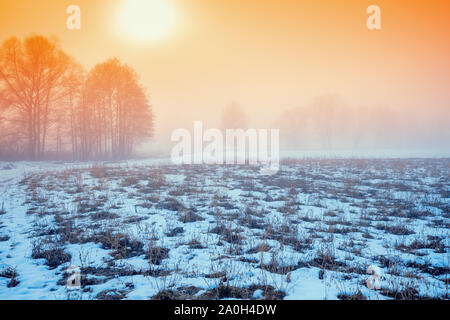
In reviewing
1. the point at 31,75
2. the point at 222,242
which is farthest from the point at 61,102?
the point at 222,242

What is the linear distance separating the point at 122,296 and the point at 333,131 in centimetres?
6597

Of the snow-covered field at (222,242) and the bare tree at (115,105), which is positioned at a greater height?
the bare tree at (115,105)

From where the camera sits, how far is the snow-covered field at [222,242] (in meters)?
3.44

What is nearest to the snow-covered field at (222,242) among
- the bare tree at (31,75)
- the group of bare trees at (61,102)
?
the bare tree at (31,75)

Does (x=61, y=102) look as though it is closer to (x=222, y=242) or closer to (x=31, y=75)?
(x=31, y=75)

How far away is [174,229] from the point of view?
584 centimetres

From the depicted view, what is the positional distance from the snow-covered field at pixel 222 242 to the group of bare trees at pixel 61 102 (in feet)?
56.3

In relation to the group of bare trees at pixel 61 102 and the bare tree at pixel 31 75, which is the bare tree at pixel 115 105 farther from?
the bare tree at pixel 31 75

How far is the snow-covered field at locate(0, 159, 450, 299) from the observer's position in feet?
11.3

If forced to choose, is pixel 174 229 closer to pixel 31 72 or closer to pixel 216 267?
pixel 216 267

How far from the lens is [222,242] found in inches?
201

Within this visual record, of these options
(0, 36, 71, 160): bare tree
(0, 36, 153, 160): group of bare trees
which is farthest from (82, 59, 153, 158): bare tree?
(0, 36, 71, 160): bare tree

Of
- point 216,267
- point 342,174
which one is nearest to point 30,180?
point 216,267
